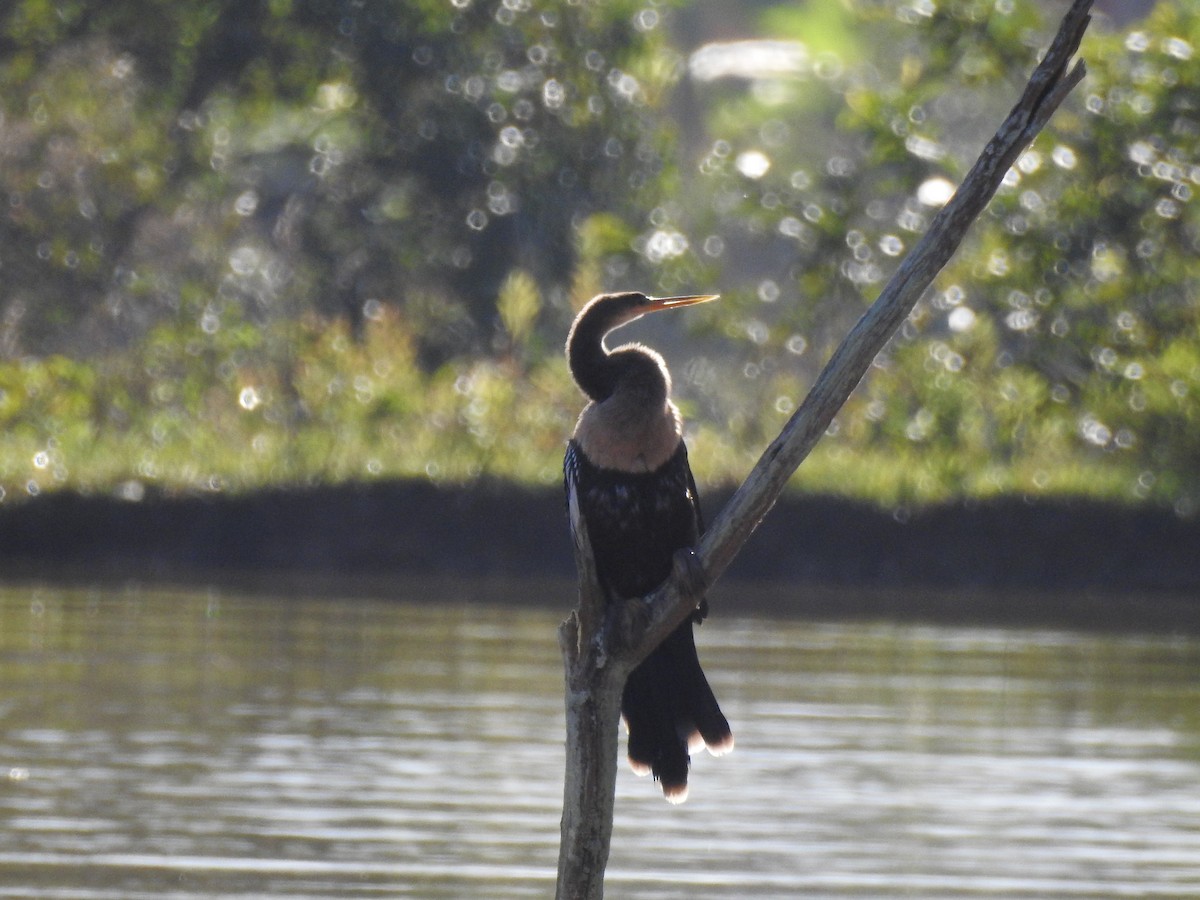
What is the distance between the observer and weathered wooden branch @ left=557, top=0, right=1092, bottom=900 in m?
3.65

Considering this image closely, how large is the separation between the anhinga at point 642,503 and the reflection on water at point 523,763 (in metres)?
1.57

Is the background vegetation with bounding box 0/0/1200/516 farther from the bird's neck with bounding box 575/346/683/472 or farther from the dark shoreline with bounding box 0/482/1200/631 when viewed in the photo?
the bird's neck with bounding box 575/346/683/472

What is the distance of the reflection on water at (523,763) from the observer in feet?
20.3

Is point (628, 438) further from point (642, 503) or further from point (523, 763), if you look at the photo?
point (523, 763)

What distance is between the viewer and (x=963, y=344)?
47.4ft

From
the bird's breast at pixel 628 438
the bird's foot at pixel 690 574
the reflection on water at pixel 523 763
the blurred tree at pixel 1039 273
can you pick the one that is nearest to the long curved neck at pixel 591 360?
the bird's breast at pixel 628 438

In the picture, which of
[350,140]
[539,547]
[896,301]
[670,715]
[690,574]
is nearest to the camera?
[896,301]

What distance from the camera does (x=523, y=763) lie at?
7684 mm

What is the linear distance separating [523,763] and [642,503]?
322 cm

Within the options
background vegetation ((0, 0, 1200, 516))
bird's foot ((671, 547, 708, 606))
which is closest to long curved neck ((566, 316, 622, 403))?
bird's foot ((671, 547, 708, 606))

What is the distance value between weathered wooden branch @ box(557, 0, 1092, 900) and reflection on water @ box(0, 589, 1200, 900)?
2094mm

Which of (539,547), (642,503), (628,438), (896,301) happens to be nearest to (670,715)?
(642,503)

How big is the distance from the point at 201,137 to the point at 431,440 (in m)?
5.26

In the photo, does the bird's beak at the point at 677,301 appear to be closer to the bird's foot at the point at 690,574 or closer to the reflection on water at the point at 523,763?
the bird's foot at the point at 690,574
